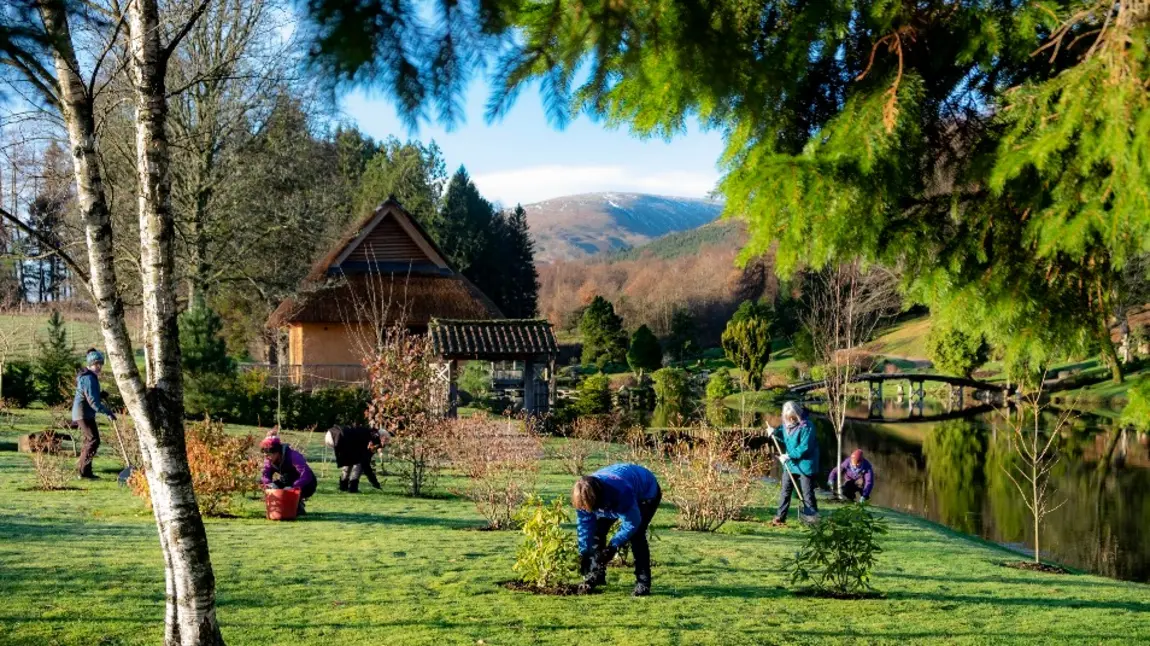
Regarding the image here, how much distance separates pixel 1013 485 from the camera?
2105cm

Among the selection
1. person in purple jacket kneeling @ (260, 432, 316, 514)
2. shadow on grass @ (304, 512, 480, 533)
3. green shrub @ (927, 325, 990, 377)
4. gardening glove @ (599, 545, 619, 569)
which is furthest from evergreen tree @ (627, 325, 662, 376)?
gardening glove @ (599, 545, 619, 569)

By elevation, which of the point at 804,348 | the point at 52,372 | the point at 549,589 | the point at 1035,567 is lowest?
the point at 1035,567

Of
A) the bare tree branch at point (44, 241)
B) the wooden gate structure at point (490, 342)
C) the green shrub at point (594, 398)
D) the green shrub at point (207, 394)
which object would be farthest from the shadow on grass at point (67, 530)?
the green shrub at point (594, 398)

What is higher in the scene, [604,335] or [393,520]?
[604,335]

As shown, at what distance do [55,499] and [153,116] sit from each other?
26.1ft

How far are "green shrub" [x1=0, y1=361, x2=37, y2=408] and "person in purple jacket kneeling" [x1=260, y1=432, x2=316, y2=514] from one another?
1541 centimetres

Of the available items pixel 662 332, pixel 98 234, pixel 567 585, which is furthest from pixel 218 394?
pixel 662 332

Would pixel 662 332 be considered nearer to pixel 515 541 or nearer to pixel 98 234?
pixel 515 541

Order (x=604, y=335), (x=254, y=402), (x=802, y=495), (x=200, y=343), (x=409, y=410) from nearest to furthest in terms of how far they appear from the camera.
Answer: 1. (x=802, y=495)
2. (x=409, y=410)
3. (x=200, y=343)
4. (x=254, y=402)
5. (x=604, y=335)

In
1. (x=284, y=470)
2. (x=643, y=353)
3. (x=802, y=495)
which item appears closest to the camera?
(x=284, y=470)

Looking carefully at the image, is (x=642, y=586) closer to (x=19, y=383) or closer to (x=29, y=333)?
(x=19, y=383)

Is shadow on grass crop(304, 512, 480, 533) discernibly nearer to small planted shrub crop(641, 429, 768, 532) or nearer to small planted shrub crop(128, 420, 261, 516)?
small planted shrub crop(128, 420, 261, 516)

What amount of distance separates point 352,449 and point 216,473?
2918 millimetres

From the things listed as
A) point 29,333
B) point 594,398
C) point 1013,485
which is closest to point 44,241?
point 1013,485
